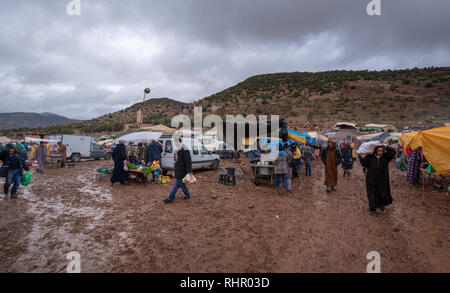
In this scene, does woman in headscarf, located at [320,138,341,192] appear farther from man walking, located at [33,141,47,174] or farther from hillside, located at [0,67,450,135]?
hillside, located at [0,67,450,135]

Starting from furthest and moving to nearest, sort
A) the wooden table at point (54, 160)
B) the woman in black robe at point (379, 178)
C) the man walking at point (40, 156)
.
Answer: the wooden table at point (54, 160) → the man walking at point (40, 156) → the woman in black robe at point (379, 178)

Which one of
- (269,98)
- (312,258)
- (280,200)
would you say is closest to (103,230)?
(312,258)

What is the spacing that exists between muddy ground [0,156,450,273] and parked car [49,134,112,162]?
951cm

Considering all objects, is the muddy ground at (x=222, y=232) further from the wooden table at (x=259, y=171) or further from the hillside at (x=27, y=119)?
the hillside at (x=27, y=119)

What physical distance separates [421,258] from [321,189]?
4.57m

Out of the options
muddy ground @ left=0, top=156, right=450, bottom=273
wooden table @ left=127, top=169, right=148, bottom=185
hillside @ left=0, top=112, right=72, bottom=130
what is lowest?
muddy ground @ left=0, top=156, right=450, bottom=273

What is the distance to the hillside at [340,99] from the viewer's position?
30.2 meters

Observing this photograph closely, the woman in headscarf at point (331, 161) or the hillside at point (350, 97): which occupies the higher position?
the hillside at point (350, 97)

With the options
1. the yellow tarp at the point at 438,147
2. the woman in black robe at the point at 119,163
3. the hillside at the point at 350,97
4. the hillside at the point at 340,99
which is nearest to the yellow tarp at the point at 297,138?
the yellow tarp at the point at 438,147

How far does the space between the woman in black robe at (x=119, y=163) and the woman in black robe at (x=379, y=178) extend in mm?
7600

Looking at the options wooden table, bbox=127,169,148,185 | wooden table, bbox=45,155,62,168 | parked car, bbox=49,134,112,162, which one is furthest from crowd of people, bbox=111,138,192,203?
parked car, bbox=49,134,112,162

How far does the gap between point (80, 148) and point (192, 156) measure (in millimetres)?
10814

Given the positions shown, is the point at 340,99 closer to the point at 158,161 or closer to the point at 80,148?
the point at 158,161

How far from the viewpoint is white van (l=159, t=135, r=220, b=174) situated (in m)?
9.41
